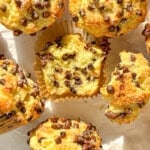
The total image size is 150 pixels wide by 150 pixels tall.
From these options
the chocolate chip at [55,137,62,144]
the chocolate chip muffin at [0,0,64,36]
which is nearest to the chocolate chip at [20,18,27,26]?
the chocolate chip muffin at [0,0,64,36]

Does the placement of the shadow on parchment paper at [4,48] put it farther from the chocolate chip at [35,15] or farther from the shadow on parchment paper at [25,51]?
the chocolate chip at [35,15]

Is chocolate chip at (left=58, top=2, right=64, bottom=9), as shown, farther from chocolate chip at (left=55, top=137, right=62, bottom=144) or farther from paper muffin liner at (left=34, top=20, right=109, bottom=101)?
chocolate chip at (left=55, top=137, right=62, bottom=144)

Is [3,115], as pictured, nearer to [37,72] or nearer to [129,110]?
[37,72]

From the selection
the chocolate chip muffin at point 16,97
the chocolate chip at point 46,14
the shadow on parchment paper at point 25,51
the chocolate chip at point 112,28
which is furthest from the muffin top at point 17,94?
the chocolate chip at point 112,28

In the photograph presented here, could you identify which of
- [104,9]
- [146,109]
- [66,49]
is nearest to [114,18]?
[104,9]

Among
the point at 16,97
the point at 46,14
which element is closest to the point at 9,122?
the point at 16,97
